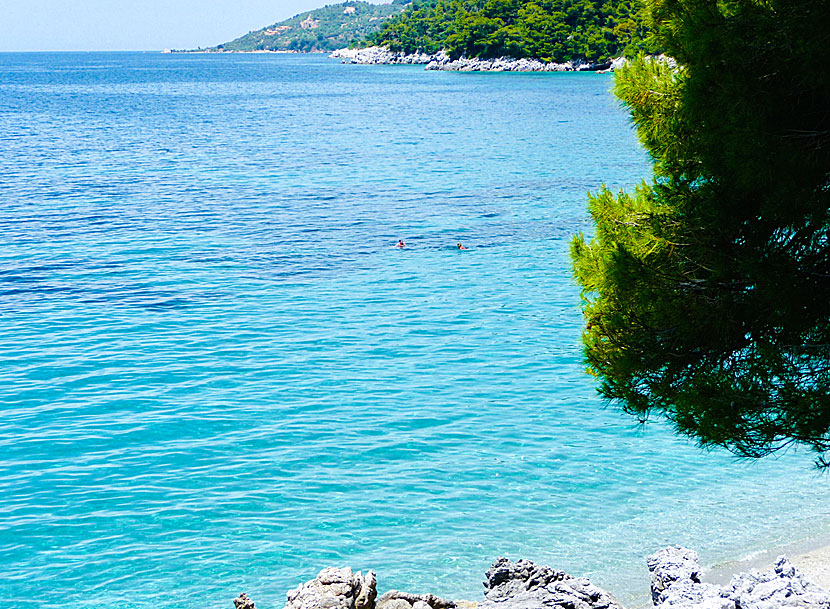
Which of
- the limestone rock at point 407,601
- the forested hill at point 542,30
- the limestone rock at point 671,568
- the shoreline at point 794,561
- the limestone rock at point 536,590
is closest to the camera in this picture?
the limestone rock at point 536,590

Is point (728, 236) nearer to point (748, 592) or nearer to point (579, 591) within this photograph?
point (748, 592)

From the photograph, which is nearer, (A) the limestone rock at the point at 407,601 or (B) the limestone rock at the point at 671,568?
(B) the limestone rock at the point at 671,568

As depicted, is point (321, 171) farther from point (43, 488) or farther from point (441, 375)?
point (43, 488)

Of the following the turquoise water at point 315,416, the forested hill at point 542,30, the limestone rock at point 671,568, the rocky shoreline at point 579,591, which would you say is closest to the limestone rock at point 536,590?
the rocky shoreline at point 579,591

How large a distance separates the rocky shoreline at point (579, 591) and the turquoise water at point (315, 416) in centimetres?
185

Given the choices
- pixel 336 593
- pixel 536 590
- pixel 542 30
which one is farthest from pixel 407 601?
pixel 542 30

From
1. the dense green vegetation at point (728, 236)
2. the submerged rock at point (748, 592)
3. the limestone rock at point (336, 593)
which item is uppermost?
the dense green vegetation at point (728, 236)

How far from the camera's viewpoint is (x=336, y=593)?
28.7ft

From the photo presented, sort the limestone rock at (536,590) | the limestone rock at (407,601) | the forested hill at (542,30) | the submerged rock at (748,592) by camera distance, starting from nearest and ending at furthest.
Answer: the submerged rock at (748,592) → the limestone rock at (536,590) → the limestone rock at (407,601) → the forested hill at (542,30)

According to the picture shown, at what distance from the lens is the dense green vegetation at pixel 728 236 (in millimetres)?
7281

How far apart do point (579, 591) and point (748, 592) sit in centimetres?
155

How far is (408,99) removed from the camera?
10688cm

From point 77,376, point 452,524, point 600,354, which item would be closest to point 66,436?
point 77,376

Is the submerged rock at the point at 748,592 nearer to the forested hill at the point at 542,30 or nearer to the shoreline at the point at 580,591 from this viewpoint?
the shoreline at the point at 580,591
